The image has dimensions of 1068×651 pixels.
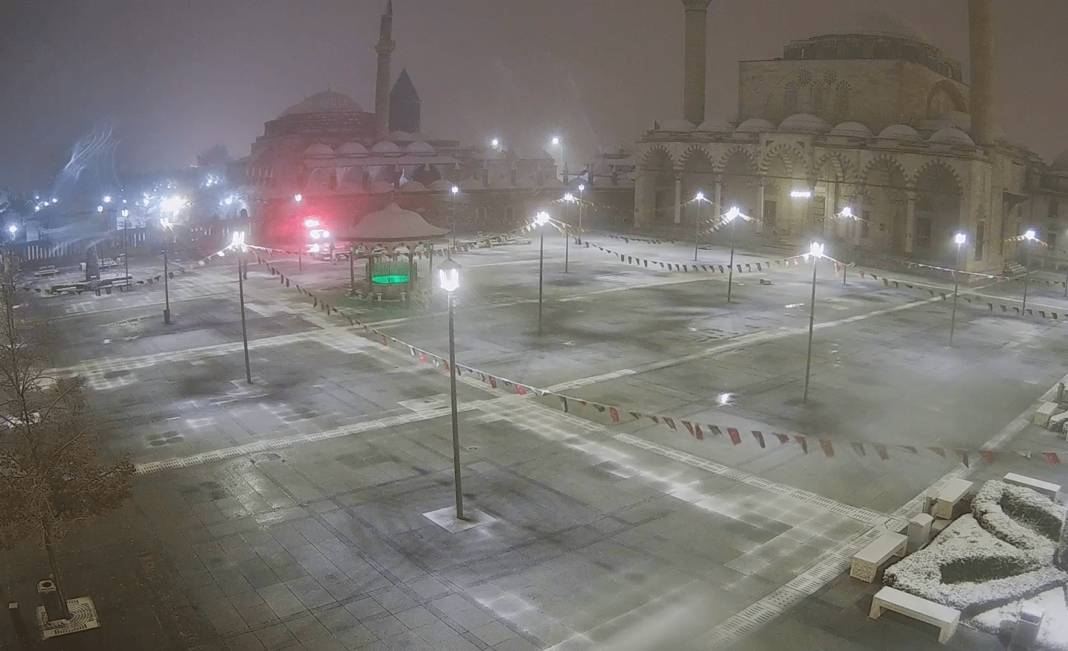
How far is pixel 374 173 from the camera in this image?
76000 mm

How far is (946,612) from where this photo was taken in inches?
535

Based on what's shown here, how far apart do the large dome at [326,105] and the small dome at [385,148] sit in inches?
363

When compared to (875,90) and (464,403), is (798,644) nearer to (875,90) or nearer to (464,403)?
(464,403)

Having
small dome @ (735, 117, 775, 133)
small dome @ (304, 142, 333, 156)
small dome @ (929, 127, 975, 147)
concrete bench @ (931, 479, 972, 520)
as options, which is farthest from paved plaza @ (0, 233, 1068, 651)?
small dome @ (304, 142, 333, 156)

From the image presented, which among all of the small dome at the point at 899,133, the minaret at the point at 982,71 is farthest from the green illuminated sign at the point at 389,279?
the minaret at the point at 982,71

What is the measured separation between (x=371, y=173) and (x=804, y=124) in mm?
36192

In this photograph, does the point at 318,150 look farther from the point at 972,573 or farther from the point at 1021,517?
the point at 972,573

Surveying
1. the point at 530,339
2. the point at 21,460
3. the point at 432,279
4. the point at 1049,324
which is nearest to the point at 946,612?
the point at 21,460

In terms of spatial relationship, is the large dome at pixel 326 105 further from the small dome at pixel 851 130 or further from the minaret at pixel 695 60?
the small dome at pixel 851 130

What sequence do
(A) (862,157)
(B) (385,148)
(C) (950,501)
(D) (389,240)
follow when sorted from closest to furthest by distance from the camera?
1. (C) (950,501)
2. (D) (389,240)
3. (A) (862,157)
4. (B) (385,148)

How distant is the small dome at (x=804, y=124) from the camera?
203ft

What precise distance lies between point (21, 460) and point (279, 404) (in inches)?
467

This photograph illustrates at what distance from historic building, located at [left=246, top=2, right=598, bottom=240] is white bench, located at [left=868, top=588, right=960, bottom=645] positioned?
52579 millimetres

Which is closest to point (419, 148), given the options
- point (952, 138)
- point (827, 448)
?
point (952, 138)
